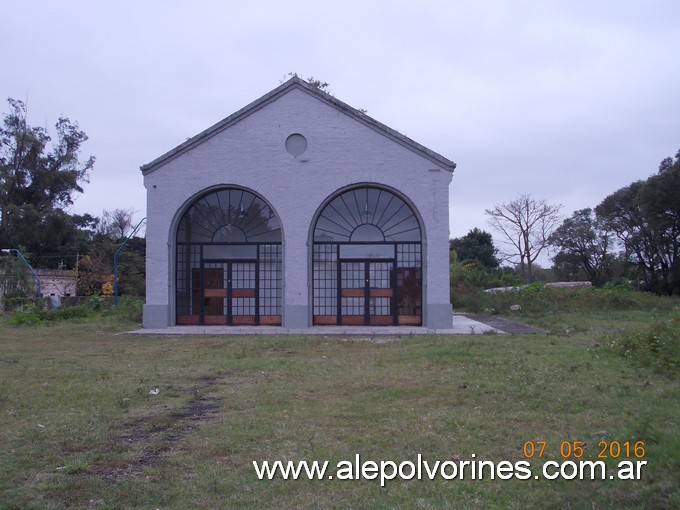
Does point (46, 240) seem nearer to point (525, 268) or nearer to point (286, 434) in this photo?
point (525, 268)

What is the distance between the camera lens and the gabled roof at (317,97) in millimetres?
20406

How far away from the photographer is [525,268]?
5959 centimetres

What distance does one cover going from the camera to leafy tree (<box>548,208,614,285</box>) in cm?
5872

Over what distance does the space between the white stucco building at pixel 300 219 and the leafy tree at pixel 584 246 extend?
42062 mm

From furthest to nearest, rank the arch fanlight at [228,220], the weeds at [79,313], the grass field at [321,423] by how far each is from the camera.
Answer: the weeds at [79,313], the arch fanlight at [228,220], the grass field at [321,423]

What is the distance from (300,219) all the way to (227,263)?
276 cm

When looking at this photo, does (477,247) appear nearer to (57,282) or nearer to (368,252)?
(57,282)

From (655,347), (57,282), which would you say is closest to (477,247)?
(57,282)

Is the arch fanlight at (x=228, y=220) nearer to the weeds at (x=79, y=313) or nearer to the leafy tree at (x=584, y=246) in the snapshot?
the weeds at (x=79, y=313)

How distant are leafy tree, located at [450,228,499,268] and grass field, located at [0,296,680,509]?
51.4 meters

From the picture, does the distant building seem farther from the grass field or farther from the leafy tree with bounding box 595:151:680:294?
the leafy tree with bounding box 595:151:680:294
